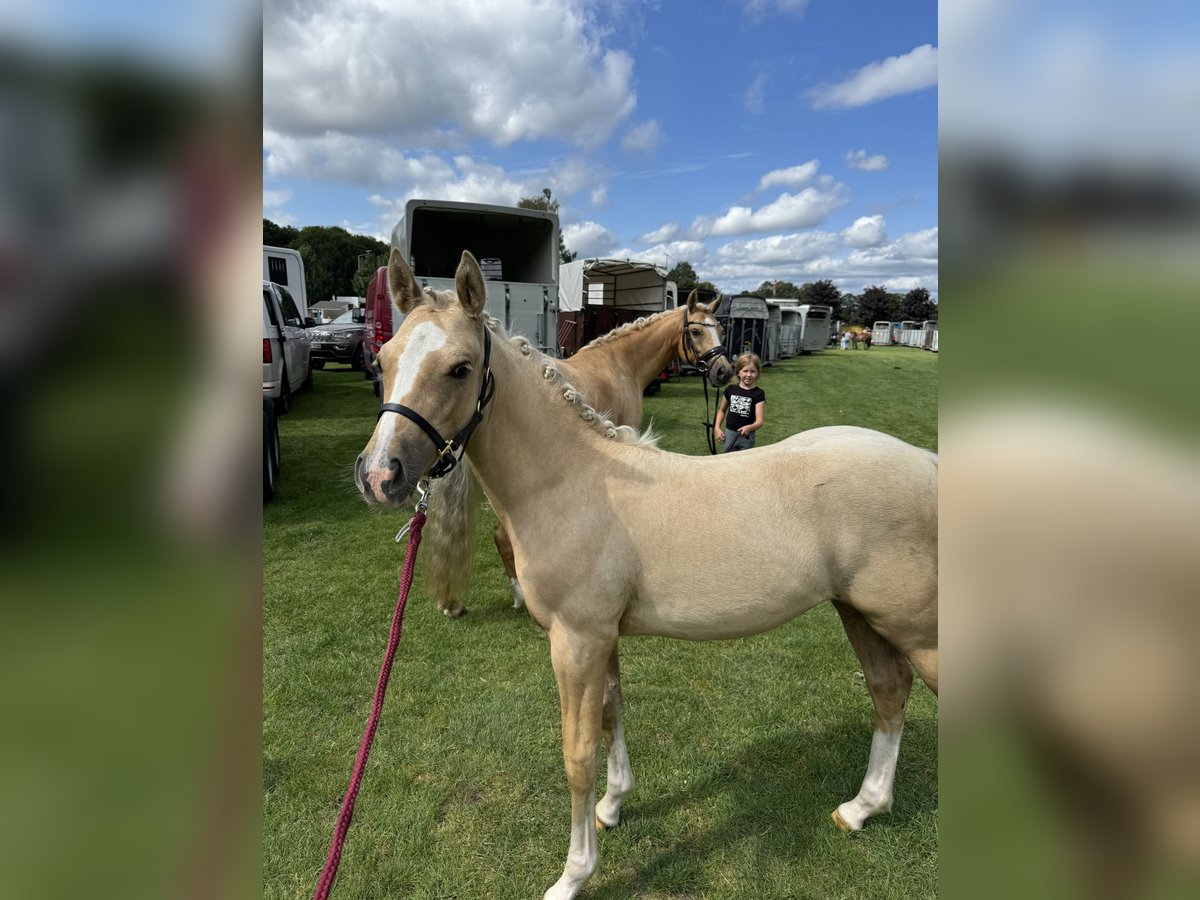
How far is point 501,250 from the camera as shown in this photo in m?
10.3

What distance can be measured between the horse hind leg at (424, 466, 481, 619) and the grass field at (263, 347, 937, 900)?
0.47m

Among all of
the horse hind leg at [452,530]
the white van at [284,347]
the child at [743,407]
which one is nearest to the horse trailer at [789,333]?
the white van at [284,347]

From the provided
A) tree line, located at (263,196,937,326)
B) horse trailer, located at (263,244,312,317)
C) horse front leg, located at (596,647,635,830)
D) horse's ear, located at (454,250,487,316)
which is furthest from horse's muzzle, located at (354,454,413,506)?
tree line, located at (263,196,937,326)

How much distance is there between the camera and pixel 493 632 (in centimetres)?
449

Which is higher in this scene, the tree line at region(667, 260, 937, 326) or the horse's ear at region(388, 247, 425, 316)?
the tree line at region(667, 260, 937, 326)

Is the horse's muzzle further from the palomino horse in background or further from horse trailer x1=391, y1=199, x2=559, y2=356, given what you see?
horse trailer x1=391, y1=199, x2=559, y2=356

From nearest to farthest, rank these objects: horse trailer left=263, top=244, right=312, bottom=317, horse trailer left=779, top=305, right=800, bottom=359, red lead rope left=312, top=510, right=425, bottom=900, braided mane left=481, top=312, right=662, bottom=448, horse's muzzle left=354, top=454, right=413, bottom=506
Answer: red lead rope left=312, top=510, right=425, bottom=900 → horse's muzzle left=354, top=454, right=413, bottom=506 → braided mane left=481, top=312, right=662, bottom=448 → horse trailer left=263, top=244, right=312, bottom=317 → horse trailer left=779, top=305, right=800, bottom=359

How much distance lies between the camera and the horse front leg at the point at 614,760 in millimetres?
2768

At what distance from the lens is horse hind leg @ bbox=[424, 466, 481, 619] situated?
12.6 ft

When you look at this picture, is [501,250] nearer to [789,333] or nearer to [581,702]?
[581,702]
